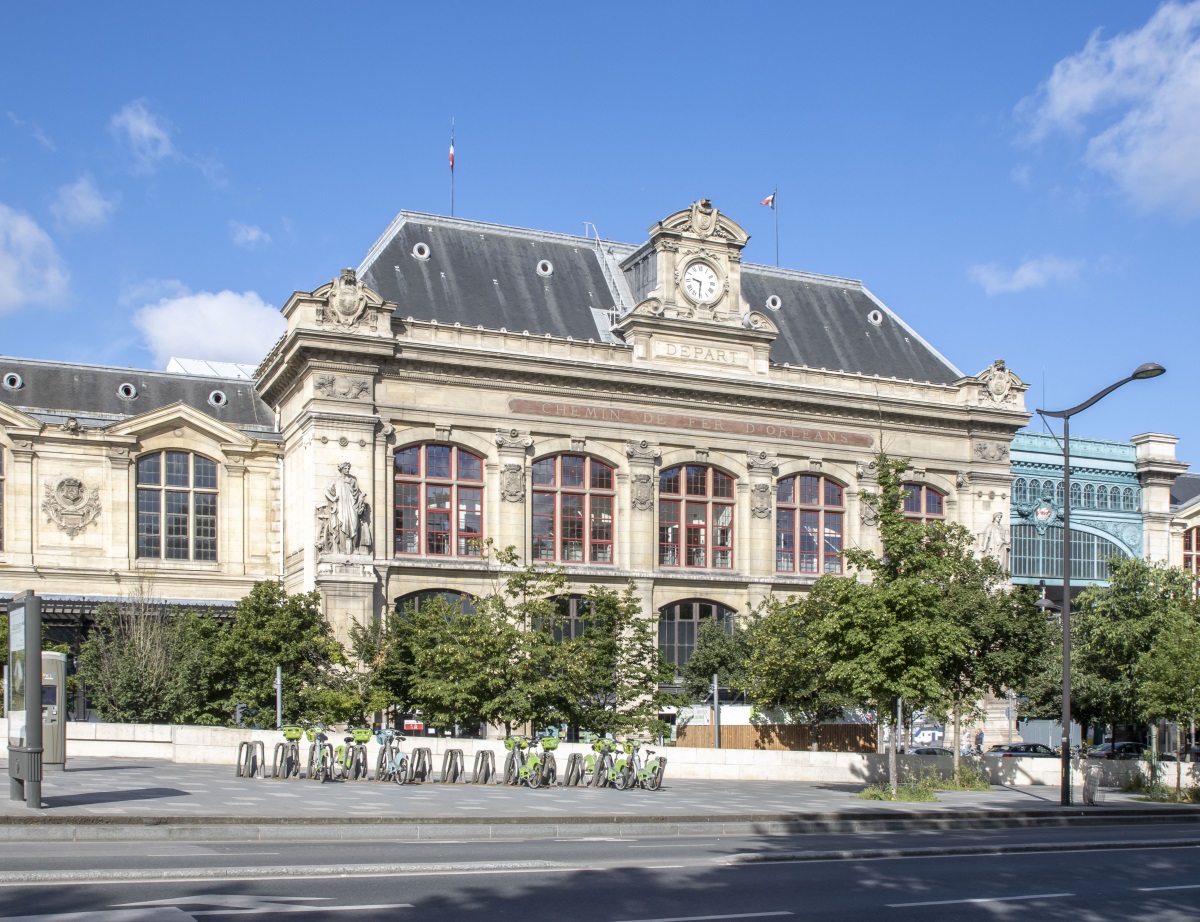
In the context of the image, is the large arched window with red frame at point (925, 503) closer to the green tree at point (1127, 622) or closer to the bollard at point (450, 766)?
the green tree at point (1127, 622)

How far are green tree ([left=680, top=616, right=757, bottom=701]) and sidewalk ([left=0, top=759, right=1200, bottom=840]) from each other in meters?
14.2

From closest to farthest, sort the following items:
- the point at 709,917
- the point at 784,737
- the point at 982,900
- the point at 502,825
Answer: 1. the point at 709,917
2. the point at 982,900
3. the point at 502,825
4. the point at 784,737

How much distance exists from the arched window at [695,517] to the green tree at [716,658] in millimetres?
3613

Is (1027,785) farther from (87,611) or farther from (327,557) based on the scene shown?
(87,611)

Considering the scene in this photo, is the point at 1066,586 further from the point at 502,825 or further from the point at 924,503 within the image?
the point at 924,503

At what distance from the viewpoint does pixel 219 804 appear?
82.6ft

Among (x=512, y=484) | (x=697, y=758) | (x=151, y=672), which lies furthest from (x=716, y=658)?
(x=151, y=672)

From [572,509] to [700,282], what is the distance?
11.3 meters

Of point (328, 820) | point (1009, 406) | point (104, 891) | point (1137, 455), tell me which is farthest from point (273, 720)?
point (1137, 455)

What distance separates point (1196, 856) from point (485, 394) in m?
34.5

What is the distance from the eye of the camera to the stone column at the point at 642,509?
5478 cm

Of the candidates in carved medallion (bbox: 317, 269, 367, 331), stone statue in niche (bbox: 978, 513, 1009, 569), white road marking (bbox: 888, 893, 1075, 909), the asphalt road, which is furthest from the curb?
stone statue in niche (bbox: 978, 513, 1009, 569)

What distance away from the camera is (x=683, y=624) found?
55844 mm

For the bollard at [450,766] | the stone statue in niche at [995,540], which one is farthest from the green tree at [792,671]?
the stone statue in niche at [995,540]
